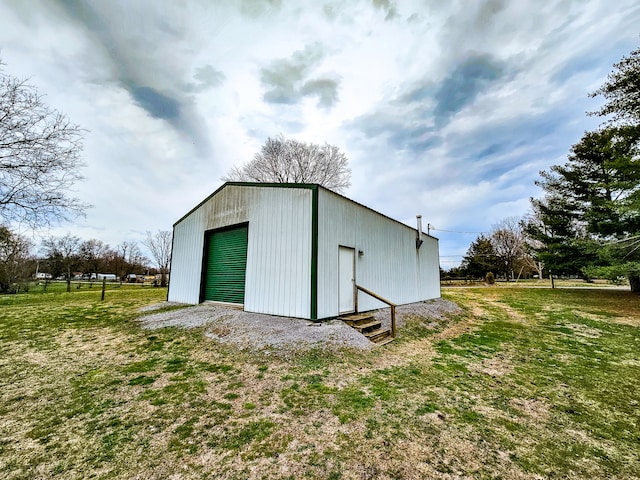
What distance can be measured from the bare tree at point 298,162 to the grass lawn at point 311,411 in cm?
1822

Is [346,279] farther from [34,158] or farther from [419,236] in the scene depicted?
[34,158]

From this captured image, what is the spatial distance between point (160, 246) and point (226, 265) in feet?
93.4

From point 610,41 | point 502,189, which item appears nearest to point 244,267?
point 610,41

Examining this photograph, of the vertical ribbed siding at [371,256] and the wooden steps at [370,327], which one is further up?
the vertical ribbed siding at [371,256]

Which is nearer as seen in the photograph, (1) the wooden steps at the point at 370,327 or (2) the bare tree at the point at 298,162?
(1) the wooden steps at the point at 370,327

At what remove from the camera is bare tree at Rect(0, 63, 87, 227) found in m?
6.38

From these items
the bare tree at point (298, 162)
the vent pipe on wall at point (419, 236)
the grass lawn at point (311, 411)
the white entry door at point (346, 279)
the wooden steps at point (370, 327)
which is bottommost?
the grass lawn at point (311, 411)

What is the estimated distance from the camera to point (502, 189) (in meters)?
16.5

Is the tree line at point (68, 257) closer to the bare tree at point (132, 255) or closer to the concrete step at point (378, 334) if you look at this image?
the bare tree at point (132, 255)

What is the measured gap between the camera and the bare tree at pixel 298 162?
22.5 m

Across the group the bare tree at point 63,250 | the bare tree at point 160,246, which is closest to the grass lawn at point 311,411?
the bare tree at point 160,246

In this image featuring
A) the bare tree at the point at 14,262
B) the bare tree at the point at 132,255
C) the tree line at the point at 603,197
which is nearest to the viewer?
the tree line at the point at 603,197

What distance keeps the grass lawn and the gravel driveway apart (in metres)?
0.36

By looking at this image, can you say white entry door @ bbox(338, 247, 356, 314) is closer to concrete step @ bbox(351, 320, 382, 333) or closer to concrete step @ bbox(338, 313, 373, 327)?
concrete step @ bbox(338, 313, 373, 327)
